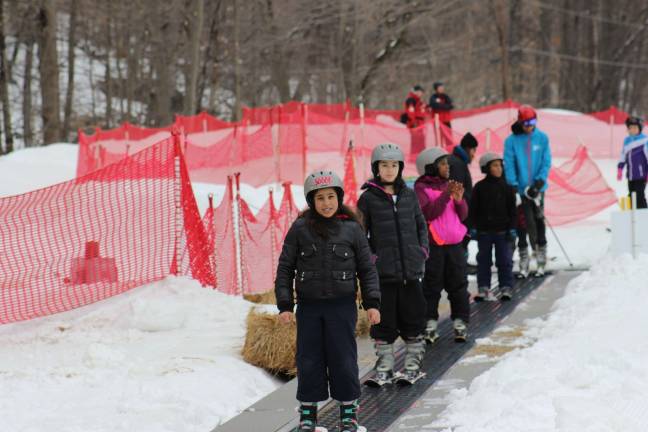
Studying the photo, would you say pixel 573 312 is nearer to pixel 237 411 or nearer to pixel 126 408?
pixel 237 411

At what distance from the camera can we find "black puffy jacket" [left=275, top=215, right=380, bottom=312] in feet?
18.0

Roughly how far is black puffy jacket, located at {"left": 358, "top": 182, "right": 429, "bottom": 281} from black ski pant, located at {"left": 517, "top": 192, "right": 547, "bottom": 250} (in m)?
4.63

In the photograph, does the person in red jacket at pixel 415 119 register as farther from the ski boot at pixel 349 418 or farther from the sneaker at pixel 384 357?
the ski boot at pixel 349 418

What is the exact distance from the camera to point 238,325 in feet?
27.6

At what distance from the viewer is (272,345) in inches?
290

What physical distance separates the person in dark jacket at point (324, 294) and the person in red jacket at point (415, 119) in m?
15.9

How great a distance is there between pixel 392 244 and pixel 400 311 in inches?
20.6

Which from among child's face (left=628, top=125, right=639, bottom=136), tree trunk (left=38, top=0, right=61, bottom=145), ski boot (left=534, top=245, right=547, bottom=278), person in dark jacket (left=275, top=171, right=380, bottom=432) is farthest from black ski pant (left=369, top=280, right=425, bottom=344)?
tree trunk (left=38, top=0, right=61, bottom=145)

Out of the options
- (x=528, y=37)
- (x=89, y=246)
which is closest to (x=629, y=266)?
(x=89, y=246)

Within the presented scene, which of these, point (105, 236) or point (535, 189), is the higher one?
point (535, 189)

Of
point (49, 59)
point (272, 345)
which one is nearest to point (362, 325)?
point (272, 345)

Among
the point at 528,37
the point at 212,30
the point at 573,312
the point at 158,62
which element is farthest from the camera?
the point at 528,37

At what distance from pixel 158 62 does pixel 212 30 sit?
518 cm

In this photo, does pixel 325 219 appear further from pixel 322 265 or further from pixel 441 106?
pixel 441 106
